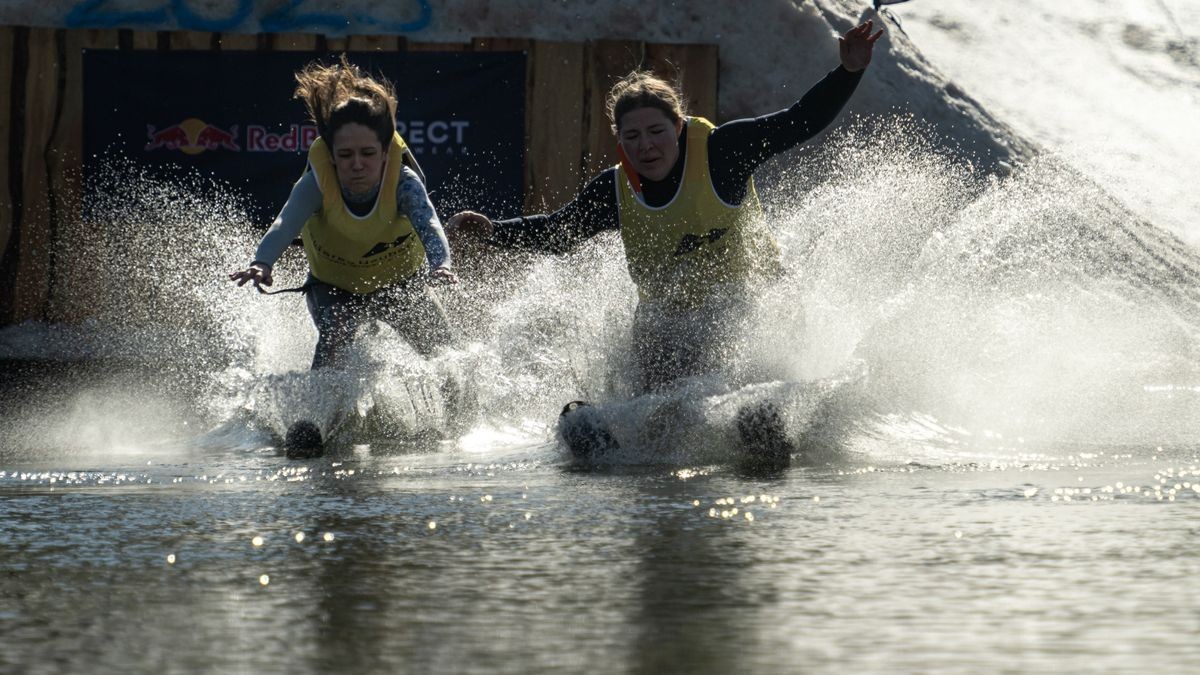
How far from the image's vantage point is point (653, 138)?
7.43 m

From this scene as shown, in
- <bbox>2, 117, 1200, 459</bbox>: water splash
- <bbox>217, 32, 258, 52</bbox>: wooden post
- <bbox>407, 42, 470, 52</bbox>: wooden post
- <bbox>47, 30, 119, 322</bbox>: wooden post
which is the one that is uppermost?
<bbox>217, 32, 258, 52</bbox>: wooden post

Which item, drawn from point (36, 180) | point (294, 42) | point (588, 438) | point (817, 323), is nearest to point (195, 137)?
point (294, 42)

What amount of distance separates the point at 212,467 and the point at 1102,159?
59.0 feet

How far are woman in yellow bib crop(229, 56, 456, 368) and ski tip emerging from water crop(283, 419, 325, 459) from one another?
139cm

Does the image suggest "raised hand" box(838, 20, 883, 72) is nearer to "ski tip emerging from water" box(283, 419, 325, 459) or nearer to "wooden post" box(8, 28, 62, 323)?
"ski tip emerging from water" box(283, 419, 325, 459)

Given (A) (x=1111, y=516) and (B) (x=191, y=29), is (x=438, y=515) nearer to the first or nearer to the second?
(A) (x=1111, y=516)

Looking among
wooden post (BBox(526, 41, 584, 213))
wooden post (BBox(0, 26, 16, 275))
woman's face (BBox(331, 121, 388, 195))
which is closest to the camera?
woman's face (BBox(331, 121, 388, 195))

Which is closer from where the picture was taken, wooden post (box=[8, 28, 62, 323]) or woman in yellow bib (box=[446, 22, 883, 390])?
woman in yellow bib (box=[446, 22, 883, 390])

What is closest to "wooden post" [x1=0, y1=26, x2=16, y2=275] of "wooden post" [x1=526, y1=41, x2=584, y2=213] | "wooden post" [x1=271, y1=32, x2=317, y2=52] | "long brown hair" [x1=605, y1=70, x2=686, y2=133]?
"wooden post" [x1=271, y1=32, x2=317, y2=52]

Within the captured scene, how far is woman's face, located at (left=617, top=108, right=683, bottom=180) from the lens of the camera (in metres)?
7.41

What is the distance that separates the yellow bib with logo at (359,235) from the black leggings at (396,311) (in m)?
0.04

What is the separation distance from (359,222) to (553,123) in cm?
660

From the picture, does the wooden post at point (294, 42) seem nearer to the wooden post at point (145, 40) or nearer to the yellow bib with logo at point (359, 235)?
the wooden post at point (145, 40)

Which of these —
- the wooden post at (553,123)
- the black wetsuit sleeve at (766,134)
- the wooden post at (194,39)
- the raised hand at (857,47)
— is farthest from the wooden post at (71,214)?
the raised hand at (857,47)
